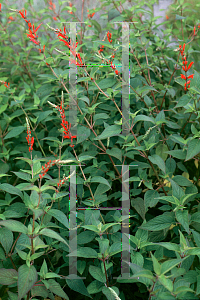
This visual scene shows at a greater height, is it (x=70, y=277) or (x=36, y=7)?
(x=36, y=7)

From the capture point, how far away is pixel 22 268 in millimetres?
609

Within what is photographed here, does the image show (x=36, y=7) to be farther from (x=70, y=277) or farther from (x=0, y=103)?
(x=70, y=277)

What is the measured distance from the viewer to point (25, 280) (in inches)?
22.6

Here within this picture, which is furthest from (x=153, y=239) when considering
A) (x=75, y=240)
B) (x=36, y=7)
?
(x=36, y=7)

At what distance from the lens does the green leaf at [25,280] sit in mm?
554

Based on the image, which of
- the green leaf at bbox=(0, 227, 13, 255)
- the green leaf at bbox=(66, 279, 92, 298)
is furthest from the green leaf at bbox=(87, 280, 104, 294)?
the green leaf at bbox=(0, 227, 13, 255)

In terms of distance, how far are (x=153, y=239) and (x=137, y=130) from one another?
17.9 inches

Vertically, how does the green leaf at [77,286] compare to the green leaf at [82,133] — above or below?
below
